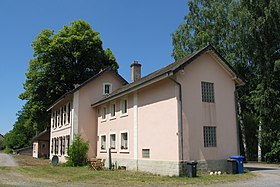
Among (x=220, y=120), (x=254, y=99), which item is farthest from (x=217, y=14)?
(x=220, y=120)

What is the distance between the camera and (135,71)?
93.0ft

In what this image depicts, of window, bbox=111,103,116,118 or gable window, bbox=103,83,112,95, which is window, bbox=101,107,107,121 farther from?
gable window, bbox=103,83,112,95

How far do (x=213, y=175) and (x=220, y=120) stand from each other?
11.5 feet

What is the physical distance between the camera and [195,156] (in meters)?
16.7

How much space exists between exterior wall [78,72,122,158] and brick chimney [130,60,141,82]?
2959mm

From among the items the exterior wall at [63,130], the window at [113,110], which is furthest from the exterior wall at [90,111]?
the window at [113,110]

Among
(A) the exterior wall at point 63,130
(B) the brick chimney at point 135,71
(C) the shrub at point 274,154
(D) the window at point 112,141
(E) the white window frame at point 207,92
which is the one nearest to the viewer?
(E) the white window frame at point 207,92

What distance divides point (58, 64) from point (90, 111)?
1065cm

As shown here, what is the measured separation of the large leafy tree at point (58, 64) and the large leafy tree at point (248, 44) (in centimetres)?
1042

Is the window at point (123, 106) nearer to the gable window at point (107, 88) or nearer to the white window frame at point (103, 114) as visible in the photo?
the white window frame at point (103, 114)

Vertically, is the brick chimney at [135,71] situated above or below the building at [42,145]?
above

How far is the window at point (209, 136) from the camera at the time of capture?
57.0 ft

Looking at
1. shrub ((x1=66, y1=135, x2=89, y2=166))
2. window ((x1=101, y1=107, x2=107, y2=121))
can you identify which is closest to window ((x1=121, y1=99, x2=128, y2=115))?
window ((x1=101, y1=107, x2=107, y2=121))

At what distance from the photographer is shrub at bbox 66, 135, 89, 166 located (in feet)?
82.0
